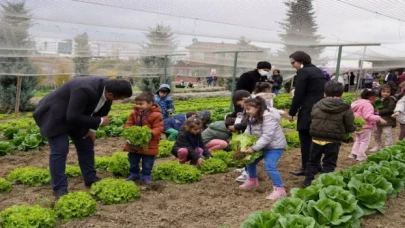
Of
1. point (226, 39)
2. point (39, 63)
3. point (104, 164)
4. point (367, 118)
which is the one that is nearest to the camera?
point (104, 164)

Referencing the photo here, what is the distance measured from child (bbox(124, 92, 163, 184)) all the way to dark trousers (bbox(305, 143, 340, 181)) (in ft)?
6.80

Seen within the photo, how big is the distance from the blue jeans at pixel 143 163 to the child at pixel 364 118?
413 centimetres

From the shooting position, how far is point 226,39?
400 inches

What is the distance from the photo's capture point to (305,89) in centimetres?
585

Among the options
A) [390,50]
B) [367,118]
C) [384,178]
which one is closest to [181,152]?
[384,178]

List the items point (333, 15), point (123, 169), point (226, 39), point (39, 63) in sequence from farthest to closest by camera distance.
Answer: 1. point (39, 63)
2. point (226, 39)
3. point (333, 15)
4. point (123, 169)

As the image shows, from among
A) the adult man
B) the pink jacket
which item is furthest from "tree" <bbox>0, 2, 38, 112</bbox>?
the pink jacket

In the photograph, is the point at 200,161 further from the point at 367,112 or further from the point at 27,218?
the point at 367,112

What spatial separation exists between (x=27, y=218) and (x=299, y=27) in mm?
7576

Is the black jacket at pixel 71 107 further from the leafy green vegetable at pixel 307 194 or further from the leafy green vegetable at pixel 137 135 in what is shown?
the leafy green vegetable at pixel 307 194

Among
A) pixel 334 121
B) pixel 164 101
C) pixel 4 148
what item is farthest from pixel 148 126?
pixel 164 101

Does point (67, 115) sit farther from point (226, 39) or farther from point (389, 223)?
point (226, 39)

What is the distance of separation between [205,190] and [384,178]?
2202 mm

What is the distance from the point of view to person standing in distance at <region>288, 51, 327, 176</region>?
579cm
